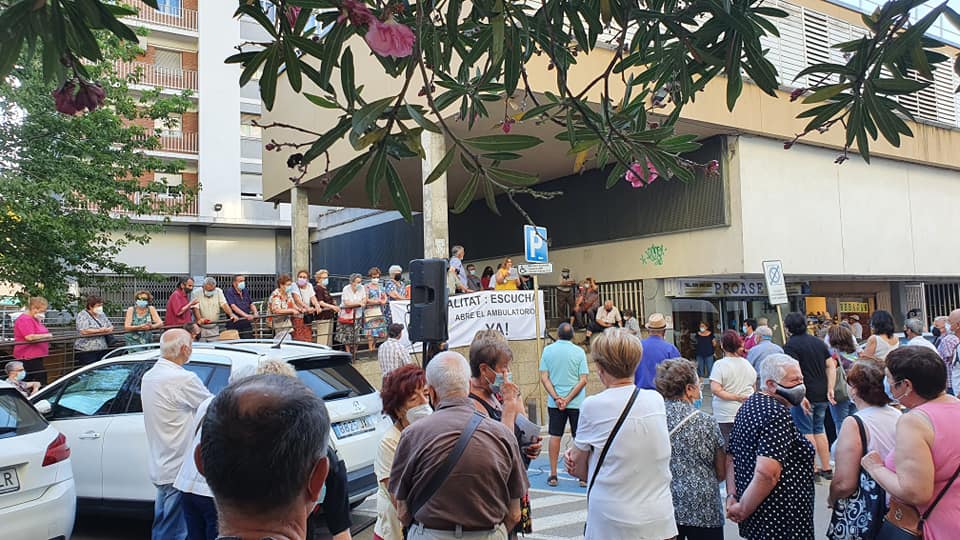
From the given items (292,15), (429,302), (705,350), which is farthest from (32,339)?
(705,350)

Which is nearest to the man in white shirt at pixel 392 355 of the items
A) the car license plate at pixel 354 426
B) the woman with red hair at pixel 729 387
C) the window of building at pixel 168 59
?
the car license plate at pixel 354 426

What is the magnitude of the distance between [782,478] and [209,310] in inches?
440

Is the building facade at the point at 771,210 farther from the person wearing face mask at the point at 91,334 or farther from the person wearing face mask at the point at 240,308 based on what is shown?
the person wearing face mask at the point at 91,334

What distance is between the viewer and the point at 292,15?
99.5 inches

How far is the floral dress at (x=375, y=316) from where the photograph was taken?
1355cm

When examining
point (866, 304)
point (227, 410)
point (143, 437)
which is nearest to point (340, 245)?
point (866, 304)

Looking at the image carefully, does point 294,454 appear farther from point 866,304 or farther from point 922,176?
point 866,304

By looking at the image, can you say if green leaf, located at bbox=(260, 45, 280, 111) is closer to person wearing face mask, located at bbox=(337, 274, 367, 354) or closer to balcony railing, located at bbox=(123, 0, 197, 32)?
person wearing face mask, located at bbox=(337, 274, 367, 354)

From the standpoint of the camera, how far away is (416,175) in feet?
60.3

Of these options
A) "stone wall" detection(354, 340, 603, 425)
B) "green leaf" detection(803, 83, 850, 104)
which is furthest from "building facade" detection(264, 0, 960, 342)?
"green leaf" detection(803, 83, 850, 104)

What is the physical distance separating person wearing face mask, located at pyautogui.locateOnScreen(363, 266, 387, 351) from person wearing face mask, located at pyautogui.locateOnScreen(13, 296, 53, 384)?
5.21 m

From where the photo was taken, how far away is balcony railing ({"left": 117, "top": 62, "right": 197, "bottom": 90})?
3105 cm

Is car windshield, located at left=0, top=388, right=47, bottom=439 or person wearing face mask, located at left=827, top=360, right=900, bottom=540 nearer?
person wearing face mask, located at left=827, top=360, right=900, bottom=540

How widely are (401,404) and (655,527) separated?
1488 millimetres
